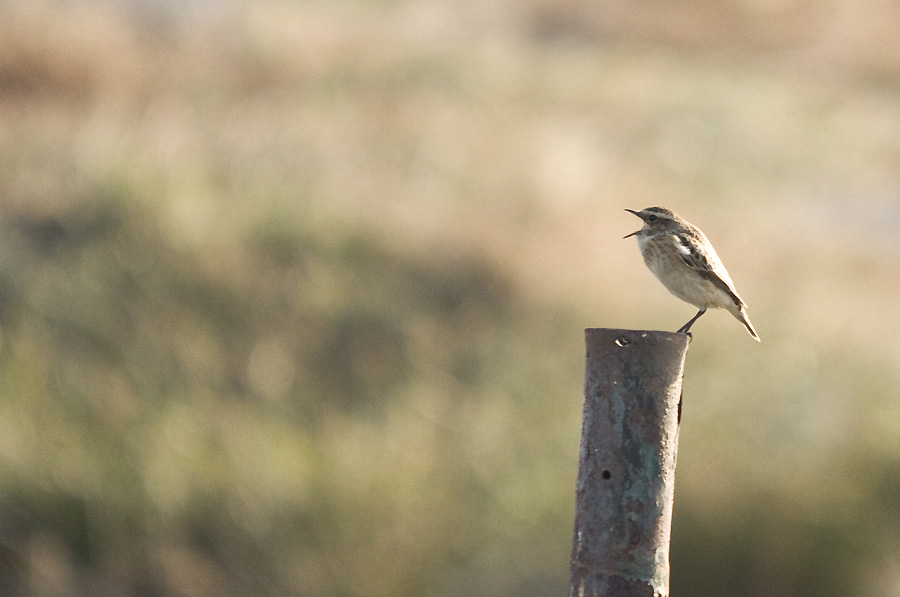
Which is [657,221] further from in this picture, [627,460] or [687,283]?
[627,460]

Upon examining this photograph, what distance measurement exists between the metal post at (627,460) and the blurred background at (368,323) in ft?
15.5

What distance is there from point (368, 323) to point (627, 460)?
A: 896 centimetres

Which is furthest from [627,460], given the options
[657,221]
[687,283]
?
[657,221]

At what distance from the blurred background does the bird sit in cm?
352

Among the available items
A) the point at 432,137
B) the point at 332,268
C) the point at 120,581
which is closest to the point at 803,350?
the point at 332,268

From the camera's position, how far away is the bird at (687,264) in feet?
13.8

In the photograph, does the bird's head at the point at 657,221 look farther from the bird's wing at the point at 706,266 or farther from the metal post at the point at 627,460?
the metal post at the point at 627,460

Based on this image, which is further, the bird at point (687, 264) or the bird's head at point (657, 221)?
the bird's head at point (657, 221)

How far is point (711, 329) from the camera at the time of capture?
11898 millimetres

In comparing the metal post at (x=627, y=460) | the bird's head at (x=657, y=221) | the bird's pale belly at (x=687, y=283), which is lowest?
the metal post at (x=627, y=460)

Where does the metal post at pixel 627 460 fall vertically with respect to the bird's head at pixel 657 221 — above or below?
below

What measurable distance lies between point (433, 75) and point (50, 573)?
42.1 feet

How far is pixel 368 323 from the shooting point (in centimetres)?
1142

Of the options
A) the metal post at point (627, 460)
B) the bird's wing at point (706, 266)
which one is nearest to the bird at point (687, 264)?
the bird's wing at point (706, 266)
